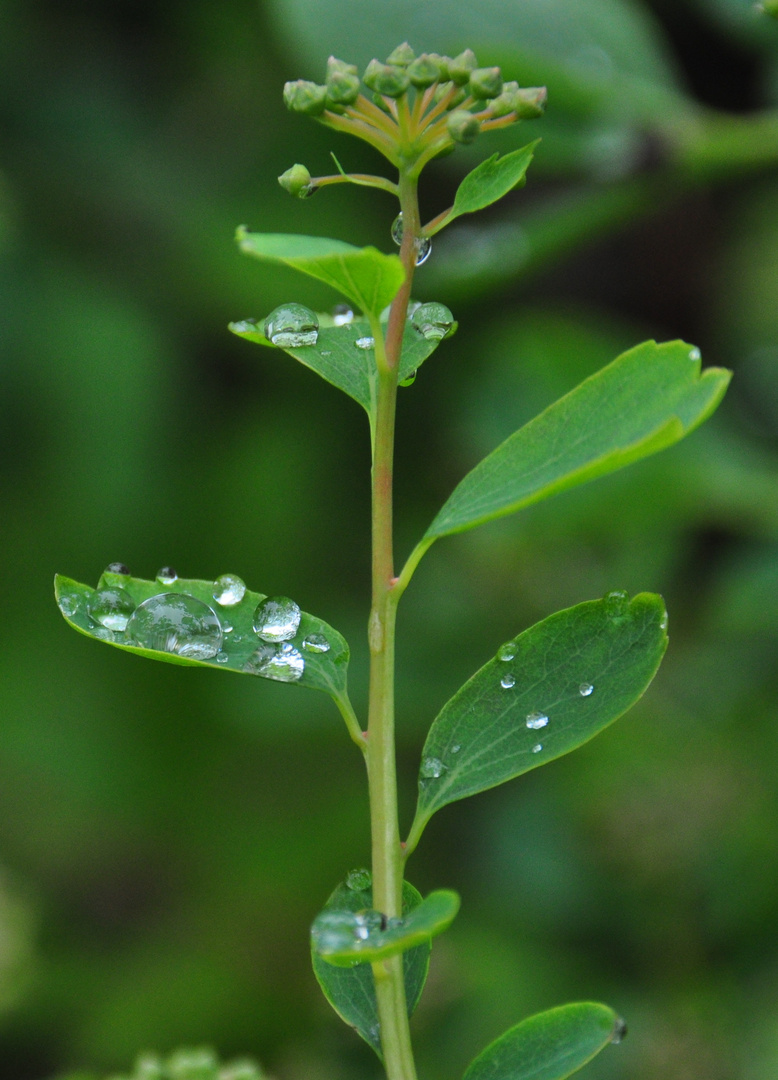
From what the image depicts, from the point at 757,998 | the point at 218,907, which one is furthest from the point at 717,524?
the point at 218,907

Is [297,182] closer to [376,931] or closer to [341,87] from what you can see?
[341,87]

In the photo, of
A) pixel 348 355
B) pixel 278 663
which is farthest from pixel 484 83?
pixel 278 663

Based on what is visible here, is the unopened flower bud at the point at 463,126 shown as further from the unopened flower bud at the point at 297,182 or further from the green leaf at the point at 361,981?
the green leaf at the point at 361,981

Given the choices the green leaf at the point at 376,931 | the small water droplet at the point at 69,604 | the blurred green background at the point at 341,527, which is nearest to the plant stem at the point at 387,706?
the green leaf at the point at 376,931

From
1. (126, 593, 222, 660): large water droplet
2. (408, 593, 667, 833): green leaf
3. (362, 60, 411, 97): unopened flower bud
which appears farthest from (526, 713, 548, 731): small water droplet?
(362, 60, 411, 97): unopened flower bud

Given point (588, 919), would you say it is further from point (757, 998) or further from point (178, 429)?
point (178, 429)
